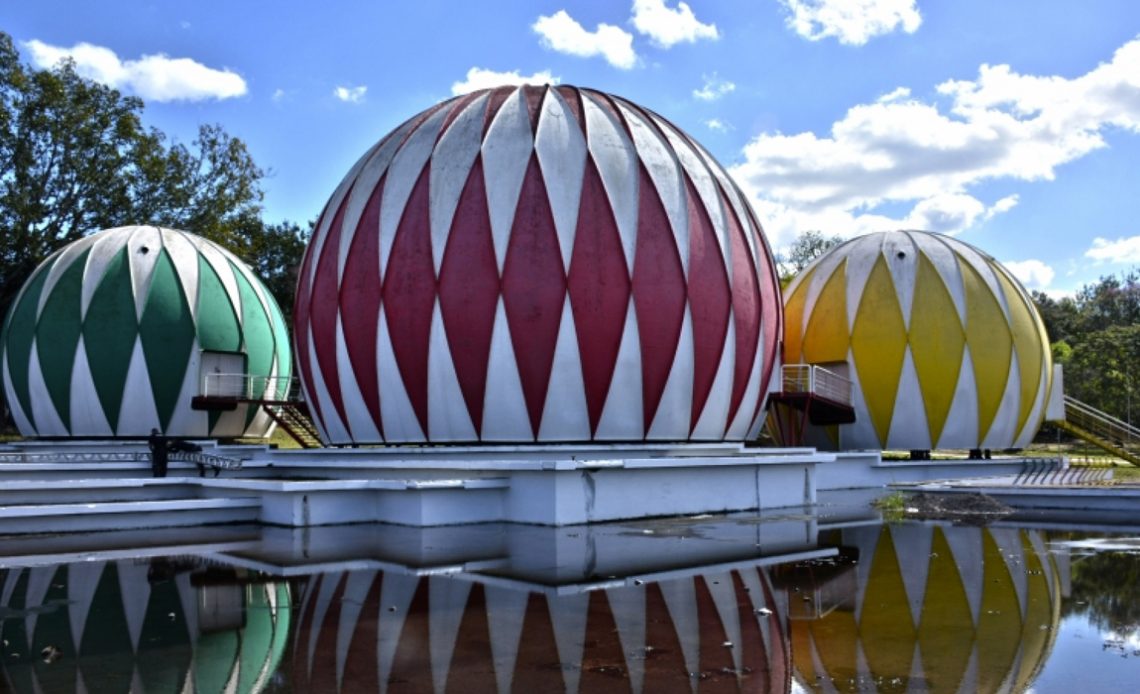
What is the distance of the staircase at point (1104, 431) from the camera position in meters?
26.9

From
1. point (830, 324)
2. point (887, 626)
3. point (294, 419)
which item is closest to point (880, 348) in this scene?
point (830, 324)

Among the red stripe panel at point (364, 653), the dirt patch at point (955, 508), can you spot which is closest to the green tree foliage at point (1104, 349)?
the dirt patch at point (955, 508)

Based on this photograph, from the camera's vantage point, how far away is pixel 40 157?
105 ft

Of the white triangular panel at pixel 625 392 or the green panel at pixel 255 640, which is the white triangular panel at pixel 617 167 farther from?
the green panel at pixel 255 640

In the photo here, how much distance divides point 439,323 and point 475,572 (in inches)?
323

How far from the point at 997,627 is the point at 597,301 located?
35.8 feet

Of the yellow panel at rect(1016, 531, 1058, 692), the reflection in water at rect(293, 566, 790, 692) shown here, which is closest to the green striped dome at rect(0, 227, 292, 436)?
the reflection in water at rect(293, 566, 790, 692)

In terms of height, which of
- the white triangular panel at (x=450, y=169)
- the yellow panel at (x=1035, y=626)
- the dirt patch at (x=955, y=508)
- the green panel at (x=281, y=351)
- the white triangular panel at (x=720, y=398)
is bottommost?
the dirt patch at (x=955, y=508)

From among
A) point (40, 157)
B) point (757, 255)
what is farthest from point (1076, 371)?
point (40, 157)

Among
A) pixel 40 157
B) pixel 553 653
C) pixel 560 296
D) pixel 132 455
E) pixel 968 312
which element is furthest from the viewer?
pixel 40 157

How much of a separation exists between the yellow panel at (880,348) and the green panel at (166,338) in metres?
17.2

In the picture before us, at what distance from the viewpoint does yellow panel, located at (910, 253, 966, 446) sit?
81.8 ft

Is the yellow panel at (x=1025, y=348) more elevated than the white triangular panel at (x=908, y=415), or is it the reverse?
the yellow panel at (x=1025, y=348)

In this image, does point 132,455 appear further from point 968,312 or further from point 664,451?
point 968,312
